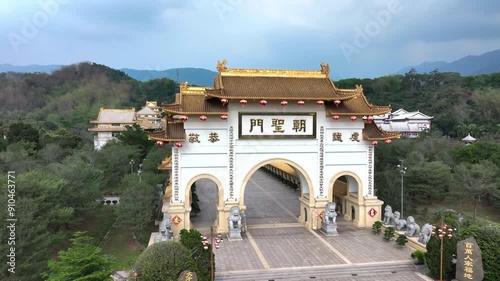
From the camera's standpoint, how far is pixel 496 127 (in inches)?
1918

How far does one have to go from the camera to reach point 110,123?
45.8 meters

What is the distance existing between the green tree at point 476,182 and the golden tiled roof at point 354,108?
32.9ft

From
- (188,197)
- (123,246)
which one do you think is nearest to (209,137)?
(188,197)

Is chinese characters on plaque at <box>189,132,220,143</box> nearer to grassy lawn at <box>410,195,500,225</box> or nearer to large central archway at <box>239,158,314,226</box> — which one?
large central archway at <box>239,158,314,226</box>

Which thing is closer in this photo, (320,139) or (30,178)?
(30,178)

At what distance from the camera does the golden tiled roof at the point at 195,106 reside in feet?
52.8

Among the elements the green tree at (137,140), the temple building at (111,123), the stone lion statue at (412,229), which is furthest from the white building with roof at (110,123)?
the stone lion statue at (412,229)

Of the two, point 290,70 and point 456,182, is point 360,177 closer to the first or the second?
point 290,70

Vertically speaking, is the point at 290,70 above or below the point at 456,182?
above

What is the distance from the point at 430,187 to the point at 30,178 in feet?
73.5

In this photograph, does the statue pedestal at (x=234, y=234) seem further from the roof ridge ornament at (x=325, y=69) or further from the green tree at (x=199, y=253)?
the roof ridge ornament at (x=325, y=69)

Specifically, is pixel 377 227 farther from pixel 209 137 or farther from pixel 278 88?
pixel 209 137

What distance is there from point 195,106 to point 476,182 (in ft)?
60.0

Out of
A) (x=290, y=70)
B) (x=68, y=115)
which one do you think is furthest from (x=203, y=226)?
(x=68, y=115)
